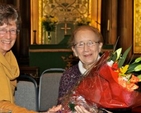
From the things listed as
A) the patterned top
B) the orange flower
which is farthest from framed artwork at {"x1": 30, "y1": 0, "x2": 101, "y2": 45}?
the orange flower

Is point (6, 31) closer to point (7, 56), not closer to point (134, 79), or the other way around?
point (7, 56)

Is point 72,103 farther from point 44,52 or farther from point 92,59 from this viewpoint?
point 44,52

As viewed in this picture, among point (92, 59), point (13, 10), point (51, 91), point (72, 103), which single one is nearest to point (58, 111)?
point (72, 103)

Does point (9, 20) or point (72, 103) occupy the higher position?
point (9, 20)

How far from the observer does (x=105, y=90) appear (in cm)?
149

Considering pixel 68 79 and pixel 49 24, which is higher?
pixel 49 24

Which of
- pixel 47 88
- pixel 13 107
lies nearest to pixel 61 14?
pixel 47 88

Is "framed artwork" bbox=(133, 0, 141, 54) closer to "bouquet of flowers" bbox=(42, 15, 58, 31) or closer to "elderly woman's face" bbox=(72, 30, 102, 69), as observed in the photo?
"bouquet of flowers" bbox=(42, 15, 58, 31)

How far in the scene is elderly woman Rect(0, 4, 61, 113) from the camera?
5.51ft

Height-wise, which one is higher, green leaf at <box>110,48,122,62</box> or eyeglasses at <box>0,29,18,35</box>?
eyeglasses at <box>0,29,18,35</box>

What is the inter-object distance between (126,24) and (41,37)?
235 cm

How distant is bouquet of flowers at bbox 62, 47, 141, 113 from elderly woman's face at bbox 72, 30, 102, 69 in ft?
3.28

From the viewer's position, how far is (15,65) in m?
2.07

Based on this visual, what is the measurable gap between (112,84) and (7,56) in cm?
88
